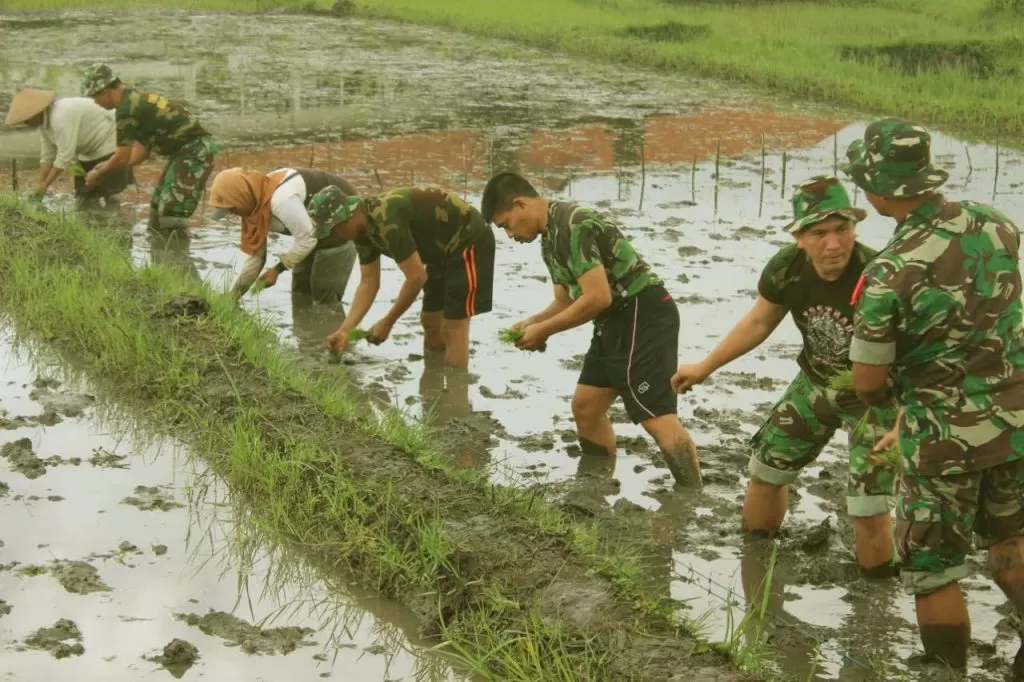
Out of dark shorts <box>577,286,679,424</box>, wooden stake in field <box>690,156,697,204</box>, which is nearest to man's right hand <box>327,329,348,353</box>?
dark shorts <box>577,286,679,424</box>

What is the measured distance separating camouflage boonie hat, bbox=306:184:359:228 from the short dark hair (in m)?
1.42

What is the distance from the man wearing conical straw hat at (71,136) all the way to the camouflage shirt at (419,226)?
12.5 ft

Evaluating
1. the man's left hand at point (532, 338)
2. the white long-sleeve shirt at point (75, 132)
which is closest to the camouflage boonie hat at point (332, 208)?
the man's left hand at point (532, 338)

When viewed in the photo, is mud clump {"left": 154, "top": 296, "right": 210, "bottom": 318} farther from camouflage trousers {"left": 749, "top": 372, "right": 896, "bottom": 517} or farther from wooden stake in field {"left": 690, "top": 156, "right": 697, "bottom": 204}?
wooden stake in field {"left": 690, "top": 156, "right": 697, "bottom": 204}

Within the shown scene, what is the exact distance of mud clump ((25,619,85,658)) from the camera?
149 inches

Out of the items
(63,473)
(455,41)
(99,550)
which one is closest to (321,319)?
(63,473)

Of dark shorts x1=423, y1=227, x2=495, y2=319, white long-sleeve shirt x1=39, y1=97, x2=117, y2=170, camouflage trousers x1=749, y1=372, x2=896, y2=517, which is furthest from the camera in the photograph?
white long-sleeve shirt x1=39, y1=97, x2=117, y2=170

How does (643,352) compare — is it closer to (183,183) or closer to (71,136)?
(183,183)

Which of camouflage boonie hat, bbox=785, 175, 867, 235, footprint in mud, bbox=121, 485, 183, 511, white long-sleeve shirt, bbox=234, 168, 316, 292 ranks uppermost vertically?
camouflage boonie hat, bbox=785, 175, 867, 235

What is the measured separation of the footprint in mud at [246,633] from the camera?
3.85 m

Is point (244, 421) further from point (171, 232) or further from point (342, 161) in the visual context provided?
point (342, 161)

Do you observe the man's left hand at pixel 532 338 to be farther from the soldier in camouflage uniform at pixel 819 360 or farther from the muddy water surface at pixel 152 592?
the muddy water surface at pixel 152 592

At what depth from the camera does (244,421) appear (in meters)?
5.40

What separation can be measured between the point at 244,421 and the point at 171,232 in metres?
3.78
